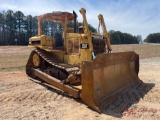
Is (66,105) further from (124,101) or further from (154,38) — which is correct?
(154,38)

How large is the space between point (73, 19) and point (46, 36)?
4.50 ft

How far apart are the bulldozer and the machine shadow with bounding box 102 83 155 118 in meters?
0.15

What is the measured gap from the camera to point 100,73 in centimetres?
625

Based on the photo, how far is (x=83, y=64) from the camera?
225 inches

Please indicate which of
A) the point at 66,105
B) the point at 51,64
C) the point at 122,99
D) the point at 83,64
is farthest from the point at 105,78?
the point at 51,64

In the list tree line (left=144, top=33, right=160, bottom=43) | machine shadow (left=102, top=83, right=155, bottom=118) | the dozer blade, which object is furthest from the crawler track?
tree line (left=144, top=33, right=160, bottom=43)

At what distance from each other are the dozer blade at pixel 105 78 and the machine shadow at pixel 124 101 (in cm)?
14

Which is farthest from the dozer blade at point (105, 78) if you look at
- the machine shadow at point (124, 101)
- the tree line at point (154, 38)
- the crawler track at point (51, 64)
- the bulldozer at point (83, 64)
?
the tree line at point (154, 38)

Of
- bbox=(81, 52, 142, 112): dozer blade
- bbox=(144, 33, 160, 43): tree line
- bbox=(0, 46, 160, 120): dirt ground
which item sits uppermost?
bbox=(144, 33, 160, 43): tree line

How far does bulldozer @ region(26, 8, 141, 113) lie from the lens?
5731 millimetres

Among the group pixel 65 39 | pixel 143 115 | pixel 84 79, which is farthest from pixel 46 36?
pixel 143 115

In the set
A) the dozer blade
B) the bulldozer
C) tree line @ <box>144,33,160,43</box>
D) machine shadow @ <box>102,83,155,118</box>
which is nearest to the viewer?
machine shadow @ <box>102,83,155,118</box>

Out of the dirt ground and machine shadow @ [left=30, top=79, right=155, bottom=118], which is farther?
machine shadow @ [left=30, top=79, right=155, bottom=118]

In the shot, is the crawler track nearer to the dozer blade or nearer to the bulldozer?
the bulldozer
